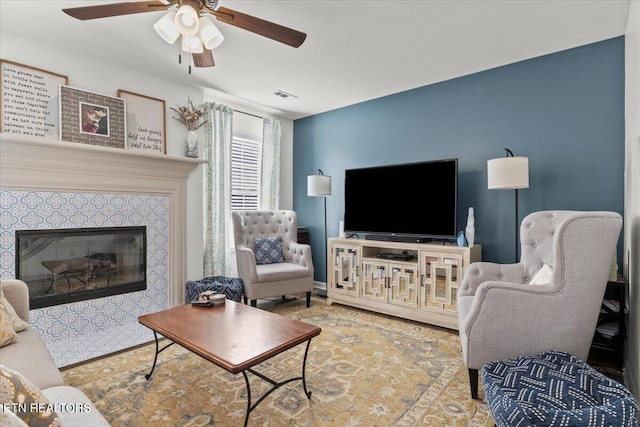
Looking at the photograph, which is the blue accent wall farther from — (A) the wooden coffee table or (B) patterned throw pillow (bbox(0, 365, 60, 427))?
(B) patterned throw pillow (bbox(0, 365, 60, 427))

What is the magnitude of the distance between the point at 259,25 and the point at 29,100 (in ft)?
7.20

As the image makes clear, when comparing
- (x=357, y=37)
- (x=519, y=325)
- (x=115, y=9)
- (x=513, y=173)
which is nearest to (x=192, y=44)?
(x=115, y=9)

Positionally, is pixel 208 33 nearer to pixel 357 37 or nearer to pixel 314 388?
pixel 357 37

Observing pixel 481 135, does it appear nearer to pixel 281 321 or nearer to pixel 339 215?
pixel 339 215

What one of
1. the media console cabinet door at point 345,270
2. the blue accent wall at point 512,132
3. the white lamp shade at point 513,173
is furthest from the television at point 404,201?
the white lamp shade at point 513,173

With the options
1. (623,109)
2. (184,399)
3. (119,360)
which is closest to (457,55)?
(623,109)

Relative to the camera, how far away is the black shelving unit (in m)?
2.12

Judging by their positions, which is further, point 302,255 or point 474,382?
point 302,255

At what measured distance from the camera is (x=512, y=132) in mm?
3168

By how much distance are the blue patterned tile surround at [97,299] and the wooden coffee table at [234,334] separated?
37.3 inches

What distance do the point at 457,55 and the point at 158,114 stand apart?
2997 millimetres

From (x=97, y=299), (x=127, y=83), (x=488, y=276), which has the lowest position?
(x=97, y=299)

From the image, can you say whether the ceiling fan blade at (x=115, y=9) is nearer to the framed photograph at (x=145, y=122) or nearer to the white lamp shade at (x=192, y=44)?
the white lamp shade at (x=192, y=44)

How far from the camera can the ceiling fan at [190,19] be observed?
1710mm
